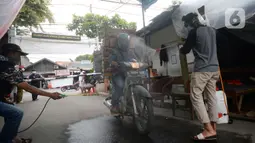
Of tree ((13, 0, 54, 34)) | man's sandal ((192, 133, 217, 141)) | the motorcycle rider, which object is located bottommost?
man's sandal ((192, 133, 217, 141))

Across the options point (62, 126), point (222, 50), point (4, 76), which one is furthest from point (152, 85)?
point (4, 76)

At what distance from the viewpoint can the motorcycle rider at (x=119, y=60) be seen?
169 inches

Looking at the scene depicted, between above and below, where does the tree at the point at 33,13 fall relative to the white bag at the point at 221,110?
above

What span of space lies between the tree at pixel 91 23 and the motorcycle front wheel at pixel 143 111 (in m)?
16.3

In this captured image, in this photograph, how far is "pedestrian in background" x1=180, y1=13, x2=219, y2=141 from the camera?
3126mm

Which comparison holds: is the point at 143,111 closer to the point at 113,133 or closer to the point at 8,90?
the point at 113,133

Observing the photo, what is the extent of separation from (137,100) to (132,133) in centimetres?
67

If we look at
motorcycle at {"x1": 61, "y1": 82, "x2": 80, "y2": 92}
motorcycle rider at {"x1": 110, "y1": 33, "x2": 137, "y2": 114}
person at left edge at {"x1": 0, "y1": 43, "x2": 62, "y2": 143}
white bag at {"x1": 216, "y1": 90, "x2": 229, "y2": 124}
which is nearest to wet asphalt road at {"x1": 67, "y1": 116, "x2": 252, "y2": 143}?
white bag at {"x1": 216, "y1": 90, "x2": 229, "y2": 124}

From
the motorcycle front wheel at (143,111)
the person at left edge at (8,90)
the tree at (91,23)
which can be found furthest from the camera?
the tree at (91,23)

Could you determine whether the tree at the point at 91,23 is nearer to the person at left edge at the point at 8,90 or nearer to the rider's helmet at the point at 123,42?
the rider's helmet at the point at 123,42

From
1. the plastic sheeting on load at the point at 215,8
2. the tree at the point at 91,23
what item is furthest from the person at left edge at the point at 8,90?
the tree at the point at 91,23

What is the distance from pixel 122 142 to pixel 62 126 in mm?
2119

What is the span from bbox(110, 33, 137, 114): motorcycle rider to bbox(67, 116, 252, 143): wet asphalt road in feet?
1.63

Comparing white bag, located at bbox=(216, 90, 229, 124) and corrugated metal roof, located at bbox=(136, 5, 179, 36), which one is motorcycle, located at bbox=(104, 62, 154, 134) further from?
corrugated metal roof, located at bbox=(136, 5, 179, 36)
